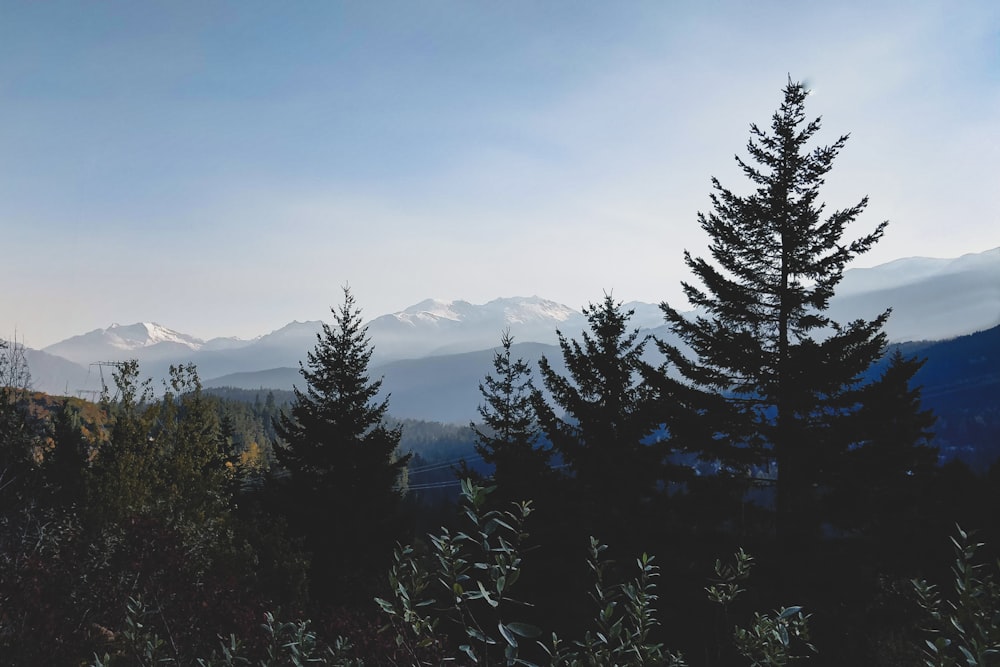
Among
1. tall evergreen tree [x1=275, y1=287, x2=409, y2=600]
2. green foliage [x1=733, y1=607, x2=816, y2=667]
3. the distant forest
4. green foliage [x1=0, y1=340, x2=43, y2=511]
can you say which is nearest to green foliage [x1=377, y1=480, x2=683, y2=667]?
green foliage [x1=733, y1=607, x2=816, y2=667]

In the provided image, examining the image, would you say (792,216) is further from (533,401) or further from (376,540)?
(376,540)

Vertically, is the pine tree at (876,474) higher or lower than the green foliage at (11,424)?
lower

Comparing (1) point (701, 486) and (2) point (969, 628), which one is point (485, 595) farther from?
(1) point (701, 486)

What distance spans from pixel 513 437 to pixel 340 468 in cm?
704

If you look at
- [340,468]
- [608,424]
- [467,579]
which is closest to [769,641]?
[467,579]

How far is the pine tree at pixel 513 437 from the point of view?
61.4 feet

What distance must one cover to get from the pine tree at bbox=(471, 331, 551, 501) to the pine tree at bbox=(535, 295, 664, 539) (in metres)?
1.25

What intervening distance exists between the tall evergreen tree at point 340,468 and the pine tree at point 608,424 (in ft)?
23.4

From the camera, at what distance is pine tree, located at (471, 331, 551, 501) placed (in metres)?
18.7

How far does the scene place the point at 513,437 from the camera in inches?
977

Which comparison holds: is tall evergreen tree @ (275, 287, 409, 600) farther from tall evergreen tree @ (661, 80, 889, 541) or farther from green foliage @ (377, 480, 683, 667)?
green foliage @ (377, 480, 683, 667)

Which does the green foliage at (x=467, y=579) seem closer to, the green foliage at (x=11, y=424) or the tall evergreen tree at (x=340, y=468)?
the tall evergreen tree at (x=340, y=468)

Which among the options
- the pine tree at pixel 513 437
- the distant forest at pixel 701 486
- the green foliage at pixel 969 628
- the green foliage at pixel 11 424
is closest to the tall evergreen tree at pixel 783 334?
the distant forest at pixel 701 486

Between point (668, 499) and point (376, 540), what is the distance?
35.6 ft
